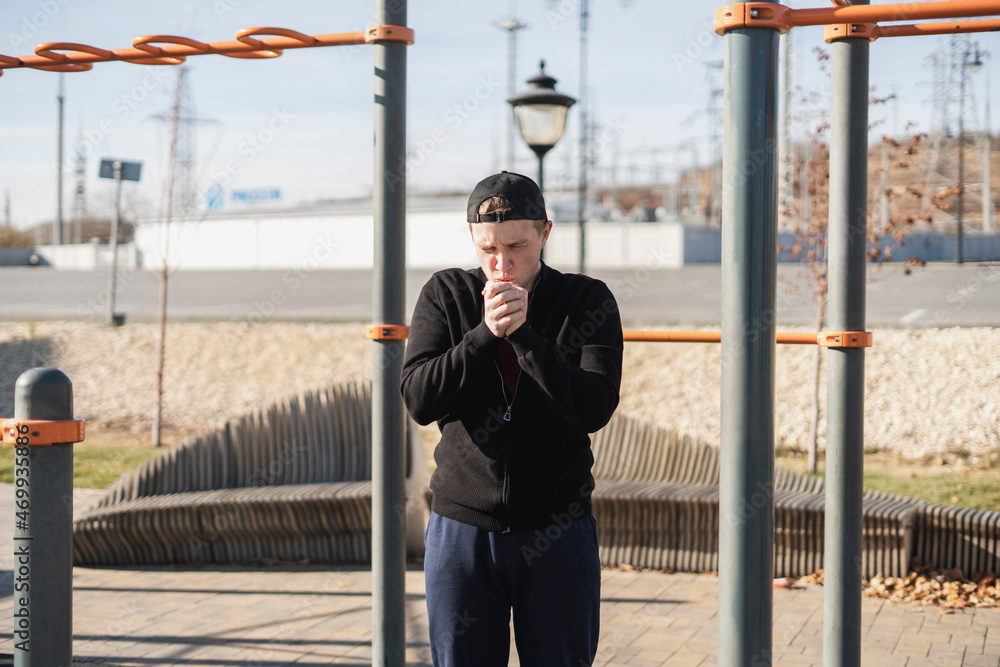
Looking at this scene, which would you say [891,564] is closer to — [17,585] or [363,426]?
[363,426]

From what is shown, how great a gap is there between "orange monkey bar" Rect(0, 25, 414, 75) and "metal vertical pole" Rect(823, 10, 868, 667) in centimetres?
146

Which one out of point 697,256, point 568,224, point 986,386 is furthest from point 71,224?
point 986,386

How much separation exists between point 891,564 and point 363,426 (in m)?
3.22

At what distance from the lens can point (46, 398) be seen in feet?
8.74

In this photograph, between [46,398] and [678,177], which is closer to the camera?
[46,398]

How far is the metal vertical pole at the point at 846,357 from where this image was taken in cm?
294

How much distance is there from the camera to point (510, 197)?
2170 mm

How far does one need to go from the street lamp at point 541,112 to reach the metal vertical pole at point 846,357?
4256 millimetres

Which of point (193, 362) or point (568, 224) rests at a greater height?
point (568, 224)

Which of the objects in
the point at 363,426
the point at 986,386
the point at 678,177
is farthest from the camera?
the point at 678,177

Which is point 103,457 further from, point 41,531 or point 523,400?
point 523,400

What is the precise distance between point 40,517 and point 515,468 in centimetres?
140

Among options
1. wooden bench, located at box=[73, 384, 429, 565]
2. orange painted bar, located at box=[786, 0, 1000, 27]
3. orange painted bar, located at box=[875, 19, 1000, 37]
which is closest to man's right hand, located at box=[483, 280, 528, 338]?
orange painted bar, located at box=[786, 0, 1000, 27]

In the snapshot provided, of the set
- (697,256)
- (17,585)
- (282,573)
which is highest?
(697,256)
